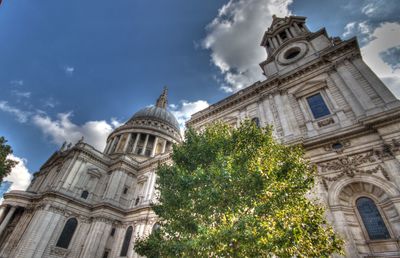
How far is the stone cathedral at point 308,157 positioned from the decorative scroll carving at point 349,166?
48 mm

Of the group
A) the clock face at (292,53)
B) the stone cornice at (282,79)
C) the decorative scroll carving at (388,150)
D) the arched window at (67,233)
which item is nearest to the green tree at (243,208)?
the decorative scroll carving at (388,150)

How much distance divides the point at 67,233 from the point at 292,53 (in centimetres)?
3378

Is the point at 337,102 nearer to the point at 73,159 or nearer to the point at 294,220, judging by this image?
the point at 294,220

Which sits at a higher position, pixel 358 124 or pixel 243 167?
pixel 358 124

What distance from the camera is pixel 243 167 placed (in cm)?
923

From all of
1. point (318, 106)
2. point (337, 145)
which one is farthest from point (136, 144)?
point (337, 145)

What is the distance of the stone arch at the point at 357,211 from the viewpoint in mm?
9884

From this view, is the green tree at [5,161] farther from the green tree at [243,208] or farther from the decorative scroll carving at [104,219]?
the green tree at [243,208]

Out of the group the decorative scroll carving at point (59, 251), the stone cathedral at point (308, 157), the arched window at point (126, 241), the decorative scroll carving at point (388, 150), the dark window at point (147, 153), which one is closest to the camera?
the decorative scroll carving at point (388, 150)

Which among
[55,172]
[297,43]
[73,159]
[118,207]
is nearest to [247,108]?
[297,43]

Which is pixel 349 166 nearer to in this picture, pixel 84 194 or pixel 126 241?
pixel 126 241

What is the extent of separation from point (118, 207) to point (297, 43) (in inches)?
1185

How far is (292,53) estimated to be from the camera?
22.8m

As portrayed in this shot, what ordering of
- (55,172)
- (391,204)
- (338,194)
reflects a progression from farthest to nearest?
1. (55,172)
2. (338,194)
3. (391,204)
